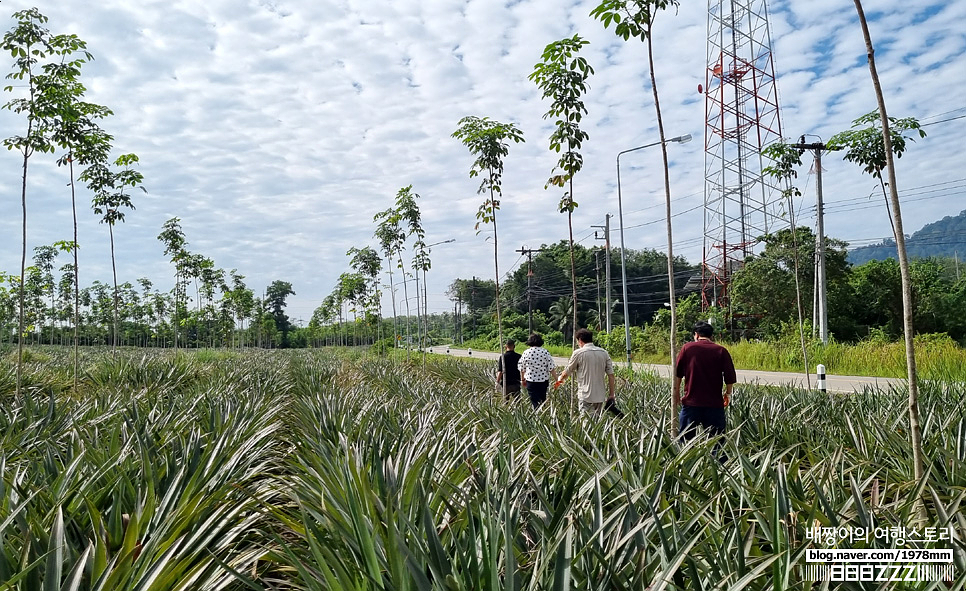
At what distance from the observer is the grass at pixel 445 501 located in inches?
85.4

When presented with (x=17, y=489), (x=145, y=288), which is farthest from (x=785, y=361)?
(x=145, y=288)

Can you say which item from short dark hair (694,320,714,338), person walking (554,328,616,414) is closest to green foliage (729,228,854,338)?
person walking (554,328,616,414)

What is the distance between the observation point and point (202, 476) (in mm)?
3660

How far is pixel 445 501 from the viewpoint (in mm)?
2936

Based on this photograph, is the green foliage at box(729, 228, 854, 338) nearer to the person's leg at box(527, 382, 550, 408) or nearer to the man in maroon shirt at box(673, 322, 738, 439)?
the person's leg at box(527, 382, 550, 408)

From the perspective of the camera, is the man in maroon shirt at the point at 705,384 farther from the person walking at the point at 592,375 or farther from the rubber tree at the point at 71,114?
the rubber tree at the point at 71,114

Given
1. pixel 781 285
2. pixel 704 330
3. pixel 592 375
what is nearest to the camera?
pixel 704 330

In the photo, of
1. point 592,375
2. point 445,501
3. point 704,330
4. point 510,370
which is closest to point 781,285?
point 510,370

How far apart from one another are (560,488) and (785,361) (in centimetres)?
1982

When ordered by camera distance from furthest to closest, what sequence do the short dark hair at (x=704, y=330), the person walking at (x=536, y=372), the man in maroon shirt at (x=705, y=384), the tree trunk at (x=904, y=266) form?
1. the person walking at (x=536, y=372)
2. the short dark hair at (x=704, y=330)
3. the man in maroon shirt at (x=705, y=384)
4. the tree trunk at (x=904, y=266)

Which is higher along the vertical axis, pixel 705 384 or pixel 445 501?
pixel 705 384

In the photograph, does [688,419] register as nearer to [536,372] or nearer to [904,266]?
[904,266]

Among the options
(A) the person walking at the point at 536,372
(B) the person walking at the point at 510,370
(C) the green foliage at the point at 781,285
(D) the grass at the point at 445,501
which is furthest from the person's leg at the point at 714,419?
→ (C) the green foliage at the point at 781,285

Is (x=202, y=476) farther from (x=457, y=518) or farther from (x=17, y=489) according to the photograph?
(x=457, y=518)
